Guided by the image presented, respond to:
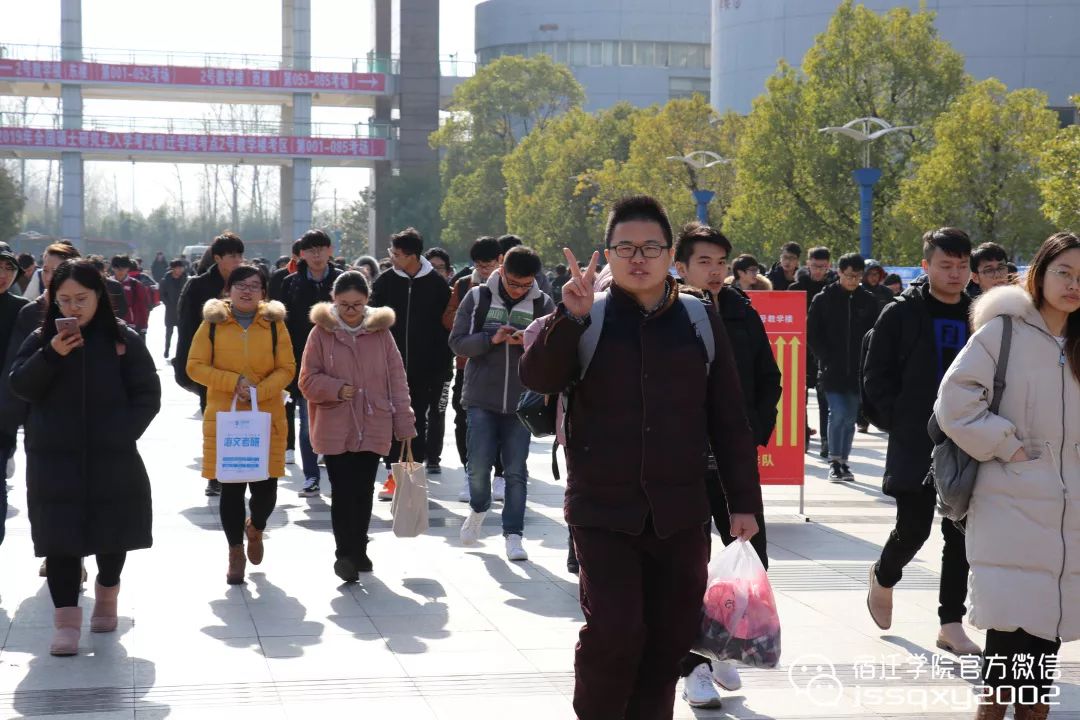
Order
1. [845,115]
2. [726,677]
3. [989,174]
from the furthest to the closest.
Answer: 1. [845,115]
2. [989,174]
3. [726,677]

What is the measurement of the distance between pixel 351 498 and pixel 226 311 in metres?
1.24

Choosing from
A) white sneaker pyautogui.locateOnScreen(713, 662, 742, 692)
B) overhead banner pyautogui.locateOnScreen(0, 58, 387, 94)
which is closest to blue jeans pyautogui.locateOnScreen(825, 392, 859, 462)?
white sneaker pyautogui.locateOnScreen(713, 662, 742, 692)

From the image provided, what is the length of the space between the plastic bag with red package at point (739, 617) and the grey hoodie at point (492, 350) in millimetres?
3897

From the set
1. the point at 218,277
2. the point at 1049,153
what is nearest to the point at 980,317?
the point at 218,277

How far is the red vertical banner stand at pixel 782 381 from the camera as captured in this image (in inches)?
401

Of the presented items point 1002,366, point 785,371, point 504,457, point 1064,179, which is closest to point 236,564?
point 504,457

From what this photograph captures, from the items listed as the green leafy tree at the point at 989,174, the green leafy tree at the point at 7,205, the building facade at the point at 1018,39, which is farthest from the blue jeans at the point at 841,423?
the building facade at the point at 1018,39

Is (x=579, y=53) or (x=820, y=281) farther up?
(x=579, y=53)

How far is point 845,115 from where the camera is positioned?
34.3 m

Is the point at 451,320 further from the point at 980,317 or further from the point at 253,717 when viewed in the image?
the point at 980,317

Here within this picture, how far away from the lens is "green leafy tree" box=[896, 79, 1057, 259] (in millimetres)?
29656

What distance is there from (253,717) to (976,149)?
2694 centimetres

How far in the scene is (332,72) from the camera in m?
65.4

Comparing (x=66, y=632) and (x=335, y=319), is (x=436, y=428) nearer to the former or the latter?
(x=335, y=319)
